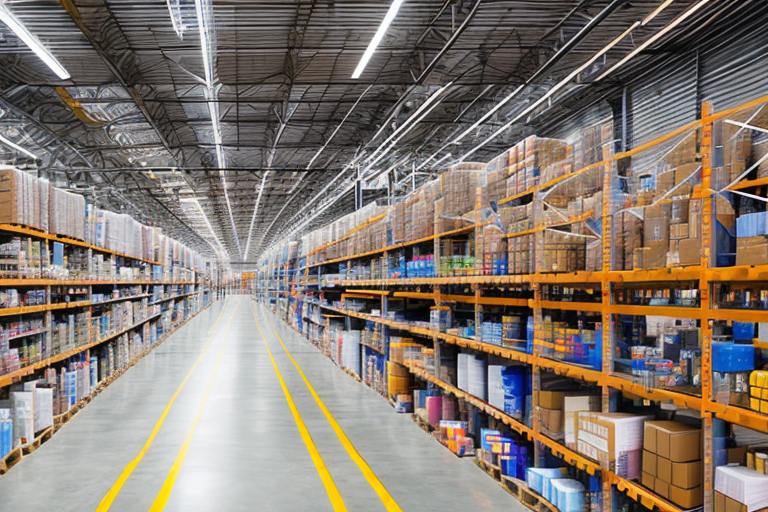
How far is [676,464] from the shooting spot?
3693mm

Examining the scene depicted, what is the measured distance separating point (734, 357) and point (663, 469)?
2.80 ft

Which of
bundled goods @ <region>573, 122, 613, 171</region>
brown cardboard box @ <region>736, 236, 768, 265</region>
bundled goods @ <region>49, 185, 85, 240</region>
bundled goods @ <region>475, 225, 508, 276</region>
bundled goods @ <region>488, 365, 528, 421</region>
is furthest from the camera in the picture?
bundled goods @ <region>49, 185, 85, 240</region>

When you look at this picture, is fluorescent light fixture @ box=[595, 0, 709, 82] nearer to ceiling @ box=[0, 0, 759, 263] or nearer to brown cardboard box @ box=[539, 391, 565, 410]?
ceiling @ box=[0, 0, 759, 263]

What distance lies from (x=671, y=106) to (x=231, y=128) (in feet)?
35.9

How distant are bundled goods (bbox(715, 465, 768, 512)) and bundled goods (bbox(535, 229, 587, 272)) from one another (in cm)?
195

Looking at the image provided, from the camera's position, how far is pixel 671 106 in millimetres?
10852

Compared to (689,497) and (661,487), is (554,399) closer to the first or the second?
(661,487)

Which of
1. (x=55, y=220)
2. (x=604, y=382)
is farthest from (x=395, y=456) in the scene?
(x=55, y=220)

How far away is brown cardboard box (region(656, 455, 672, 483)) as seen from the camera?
3.75m

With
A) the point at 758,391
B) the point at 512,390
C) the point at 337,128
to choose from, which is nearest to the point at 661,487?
the point at 758,391

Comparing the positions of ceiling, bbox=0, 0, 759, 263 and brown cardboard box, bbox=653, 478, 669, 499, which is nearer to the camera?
brown cardboard box, bbox=653, 478, 669, 499

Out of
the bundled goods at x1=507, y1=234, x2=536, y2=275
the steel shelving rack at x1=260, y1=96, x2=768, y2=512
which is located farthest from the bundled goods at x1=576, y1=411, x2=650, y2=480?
the bundled goods at x1=507, y1=234, x2=536, y2=275

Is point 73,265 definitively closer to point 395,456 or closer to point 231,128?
point 395,456

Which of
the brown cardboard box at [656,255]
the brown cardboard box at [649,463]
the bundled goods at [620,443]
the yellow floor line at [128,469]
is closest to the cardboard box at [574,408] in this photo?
the bundled goods at [620,443]
